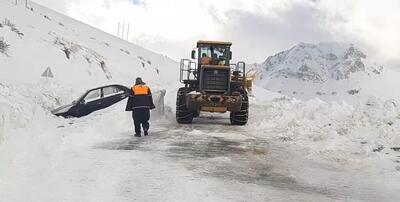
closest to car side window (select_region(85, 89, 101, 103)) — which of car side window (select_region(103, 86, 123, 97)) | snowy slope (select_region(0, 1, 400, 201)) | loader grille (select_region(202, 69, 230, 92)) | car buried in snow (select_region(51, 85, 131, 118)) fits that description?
car buried in snow (select_region(51, 85, 131, 118))

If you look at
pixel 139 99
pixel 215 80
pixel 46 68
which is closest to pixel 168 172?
pixel 139 99

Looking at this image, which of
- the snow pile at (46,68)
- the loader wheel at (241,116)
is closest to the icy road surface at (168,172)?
the snow pile at (46,68)

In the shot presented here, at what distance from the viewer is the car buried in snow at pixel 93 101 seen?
18.1 meters

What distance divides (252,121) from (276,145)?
21.9ft

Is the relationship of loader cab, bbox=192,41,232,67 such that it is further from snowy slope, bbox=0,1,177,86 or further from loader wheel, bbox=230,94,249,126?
snowy slope, bbox=0,1,177,86

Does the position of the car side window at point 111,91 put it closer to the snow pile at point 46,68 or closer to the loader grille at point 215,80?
the snow pile at point 46,68

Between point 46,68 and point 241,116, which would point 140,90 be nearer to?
point 241,116

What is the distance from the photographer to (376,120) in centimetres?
1344

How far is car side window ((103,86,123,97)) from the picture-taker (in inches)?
765

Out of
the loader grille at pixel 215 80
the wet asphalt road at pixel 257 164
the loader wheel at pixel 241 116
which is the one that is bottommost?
the wet asphalt road at pixel 257 164

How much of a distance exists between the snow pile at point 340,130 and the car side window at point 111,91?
540 cm

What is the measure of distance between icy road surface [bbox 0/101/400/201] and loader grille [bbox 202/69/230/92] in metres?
5.41

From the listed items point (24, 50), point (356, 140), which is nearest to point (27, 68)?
point (24, 50)

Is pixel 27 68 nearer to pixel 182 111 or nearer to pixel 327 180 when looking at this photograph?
pixel 182 111
